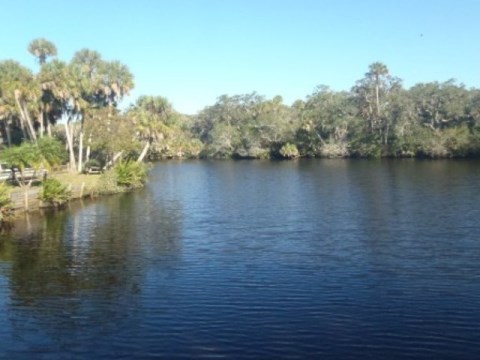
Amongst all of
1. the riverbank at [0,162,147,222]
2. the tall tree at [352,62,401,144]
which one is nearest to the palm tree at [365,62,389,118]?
the tall tree at [352,62,401,144]

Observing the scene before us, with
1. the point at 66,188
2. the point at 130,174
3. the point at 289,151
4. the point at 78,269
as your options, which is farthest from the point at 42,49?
the point at 289,151

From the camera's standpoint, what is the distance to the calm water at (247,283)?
57.1 ft

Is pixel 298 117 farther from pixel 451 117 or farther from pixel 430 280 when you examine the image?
pixel 430 280

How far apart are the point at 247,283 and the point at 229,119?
149311mm

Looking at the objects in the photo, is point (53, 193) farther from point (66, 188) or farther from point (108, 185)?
point (108, 185)

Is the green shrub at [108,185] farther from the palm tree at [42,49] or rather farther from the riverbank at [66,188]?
the palm tree at [42,49]

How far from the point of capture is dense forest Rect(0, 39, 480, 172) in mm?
68812

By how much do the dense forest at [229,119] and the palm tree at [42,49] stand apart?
5.4 inches

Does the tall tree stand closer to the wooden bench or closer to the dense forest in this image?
the dense forest

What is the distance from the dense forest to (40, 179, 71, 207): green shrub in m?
8.21

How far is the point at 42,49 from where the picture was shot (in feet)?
251

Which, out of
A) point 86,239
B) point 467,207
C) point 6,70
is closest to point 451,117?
point 467,207

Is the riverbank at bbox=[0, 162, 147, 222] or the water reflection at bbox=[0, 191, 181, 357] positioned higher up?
the riverbank at bbox=[0, 162, 147, 222]

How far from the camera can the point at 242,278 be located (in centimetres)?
2477
